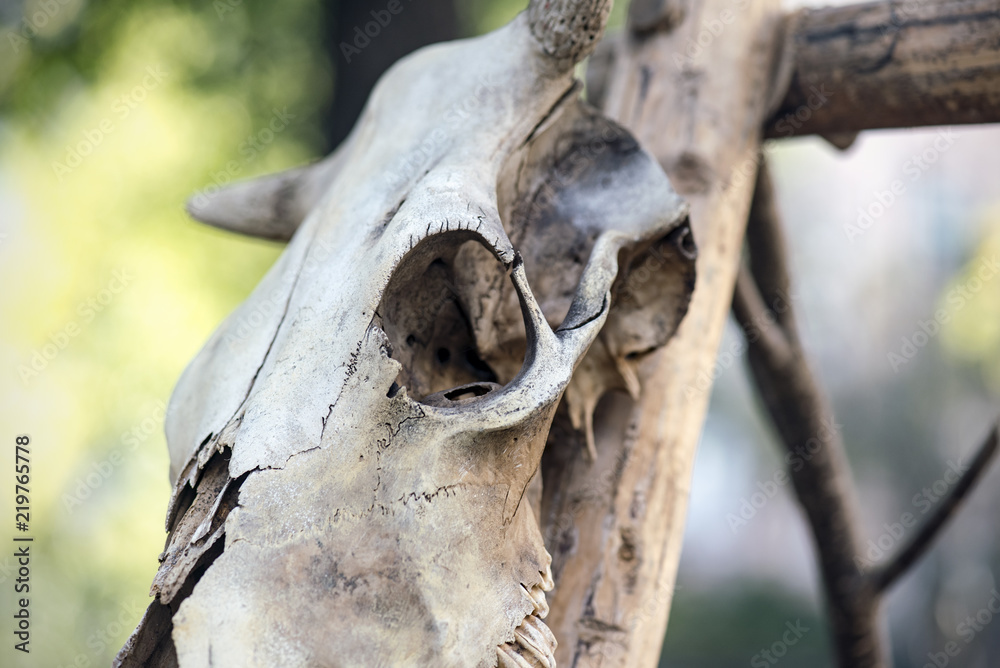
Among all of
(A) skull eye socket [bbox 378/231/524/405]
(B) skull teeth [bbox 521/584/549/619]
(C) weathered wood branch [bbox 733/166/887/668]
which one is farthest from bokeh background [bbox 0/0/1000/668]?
(B) skull teeth [bbox 521/584/549/619]

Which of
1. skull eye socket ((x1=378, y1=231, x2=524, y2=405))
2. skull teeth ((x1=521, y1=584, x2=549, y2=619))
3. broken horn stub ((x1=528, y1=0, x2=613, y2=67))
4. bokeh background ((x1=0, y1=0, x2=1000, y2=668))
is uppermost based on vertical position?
broken horn stub ((x1=528, y1=0, x2=613, y2=67))

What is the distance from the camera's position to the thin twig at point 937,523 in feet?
5.32

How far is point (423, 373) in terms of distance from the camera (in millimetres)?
850

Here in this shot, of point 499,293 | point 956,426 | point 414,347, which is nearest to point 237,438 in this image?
point 414,347

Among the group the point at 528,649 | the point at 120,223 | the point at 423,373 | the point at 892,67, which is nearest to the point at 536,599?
A: the point at 528,649

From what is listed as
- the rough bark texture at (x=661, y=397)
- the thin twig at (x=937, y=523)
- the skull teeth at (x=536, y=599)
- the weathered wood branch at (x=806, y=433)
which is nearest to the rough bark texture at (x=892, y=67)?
the rough bark texture at (x=661, y=397)

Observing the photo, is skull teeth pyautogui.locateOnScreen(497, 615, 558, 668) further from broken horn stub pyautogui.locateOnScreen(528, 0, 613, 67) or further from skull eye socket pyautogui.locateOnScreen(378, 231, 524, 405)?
broken horn stub pyautogui.locateOnScreen(528, 0, 613, 67)

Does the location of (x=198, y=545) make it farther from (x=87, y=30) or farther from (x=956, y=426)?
(x=956, y=426)

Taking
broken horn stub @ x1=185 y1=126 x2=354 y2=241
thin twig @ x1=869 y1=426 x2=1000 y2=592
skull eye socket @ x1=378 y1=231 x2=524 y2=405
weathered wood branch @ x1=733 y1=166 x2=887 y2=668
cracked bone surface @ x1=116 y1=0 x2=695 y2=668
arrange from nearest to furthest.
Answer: cracked bone surface @ x1=116 y1=0 x2=695 y2=668 → skull eye socket @ x1=378 y1=231 x2=524 y2=405 → broken horn stub @ x1=185 y1=126 x2=354 y2=241 → thin twig @ x1=869 y1=426 x2=1000 y2=592 → weathered wood branch @ x1=733 y1=166 x2=887 y2=668

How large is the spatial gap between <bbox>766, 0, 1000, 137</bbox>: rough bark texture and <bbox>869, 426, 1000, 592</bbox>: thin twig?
642 millimetres

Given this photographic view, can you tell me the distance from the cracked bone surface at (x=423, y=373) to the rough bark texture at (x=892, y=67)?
445mm

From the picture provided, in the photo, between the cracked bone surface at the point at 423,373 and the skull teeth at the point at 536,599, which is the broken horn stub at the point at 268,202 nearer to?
the cracked bone surface at the point at 423,373

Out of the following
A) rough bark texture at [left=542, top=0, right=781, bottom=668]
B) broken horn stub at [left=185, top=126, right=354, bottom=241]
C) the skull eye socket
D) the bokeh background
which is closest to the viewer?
the skull eye socket

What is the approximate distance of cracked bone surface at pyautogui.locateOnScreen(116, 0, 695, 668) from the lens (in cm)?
64
